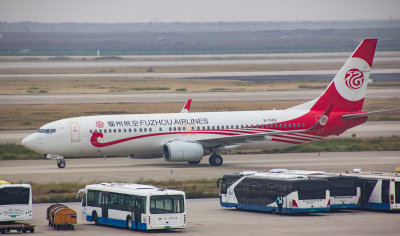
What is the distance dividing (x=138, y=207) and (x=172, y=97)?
266 feet

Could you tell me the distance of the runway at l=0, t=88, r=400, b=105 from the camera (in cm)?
11156

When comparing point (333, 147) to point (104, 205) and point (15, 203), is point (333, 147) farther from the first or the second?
point (15, 203)

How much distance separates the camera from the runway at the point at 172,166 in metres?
54.2

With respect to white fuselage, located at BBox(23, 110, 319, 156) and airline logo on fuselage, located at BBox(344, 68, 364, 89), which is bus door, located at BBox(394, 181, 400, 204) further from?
airline logo on fuselage, located at BBox(344, 68, 364, 89)

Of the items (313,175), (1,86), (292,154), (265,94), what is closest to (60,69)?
(1,86)

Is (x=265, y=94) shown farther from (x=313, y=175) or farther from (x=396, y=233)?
(x=396, y=233)

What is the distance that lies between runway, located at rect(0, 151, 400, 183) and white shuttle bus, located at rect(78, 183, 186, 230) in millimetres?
13622

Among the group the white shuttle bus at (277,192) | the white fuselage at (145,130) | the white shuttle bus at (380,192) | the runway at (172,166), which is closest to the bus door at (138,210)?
the white shuttle bus at (277,192)

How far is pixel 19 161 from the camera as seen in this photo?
6344cm

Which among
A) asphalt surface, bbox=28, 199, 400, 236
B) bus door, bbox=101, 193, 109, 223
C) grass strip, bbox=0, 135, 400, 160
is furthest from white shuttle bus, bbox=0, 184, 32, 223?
grass strip, bbox=0, 135, 400, 160

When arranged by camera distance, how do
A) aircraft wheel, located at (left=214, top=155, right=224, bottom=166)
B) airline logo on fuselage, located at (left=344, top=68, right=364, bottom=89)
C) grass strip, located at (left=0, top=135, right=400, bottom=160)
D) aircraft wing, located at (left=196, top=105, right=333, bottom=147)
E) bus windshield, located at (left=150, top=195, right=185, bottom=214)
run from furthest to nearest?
grass strip, located at (left=0, top=135, right=400, bottom=160) → airline logo on fuselage, located at (left=344, top=68, right=364, bottom=89) → aircraft wheel, located at (left=214, top=155, right=224, bottom=166) → aircraft wing, located at (left=196, top=105, right=333, bottom=147) → bus windshield, located at (left=150, top=195, right=185, bottom=214)

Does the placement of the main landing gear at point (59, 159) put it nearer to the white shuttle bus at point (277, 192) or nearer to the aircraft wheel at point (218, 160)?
the aircraft wheel at point (218, 160)

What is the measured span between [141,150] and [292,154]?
1497 centimetres

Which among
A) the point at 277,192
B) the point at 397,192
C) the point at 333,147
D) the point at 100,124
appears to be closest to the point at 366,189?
the point at 397,192
